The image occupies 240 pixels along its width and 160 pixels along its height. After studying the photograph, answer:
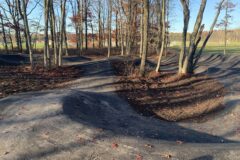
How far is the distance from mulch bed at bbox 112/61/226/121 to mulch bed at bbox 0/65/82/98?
3896 millimetres

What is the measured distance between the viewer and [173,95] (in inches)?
552

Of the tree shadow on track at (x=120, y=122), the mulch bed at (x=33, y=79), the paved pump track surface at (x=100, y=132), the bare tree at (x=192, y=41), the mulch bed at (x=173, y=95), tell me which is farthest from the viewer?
the bare tree at (x=192, y=41)

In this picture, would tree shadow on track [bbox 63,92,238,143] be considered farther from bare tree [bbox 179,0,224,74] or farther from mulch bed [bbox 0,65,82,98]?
bare tree [bbox 179,0,224,74]

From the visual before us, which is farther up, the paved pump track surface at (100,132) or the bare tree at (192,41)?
the bare tree at (192,41)

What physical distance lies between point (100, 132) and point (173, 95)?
7924mm

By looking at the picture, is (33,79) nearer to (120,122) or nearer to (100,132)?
(120,122)

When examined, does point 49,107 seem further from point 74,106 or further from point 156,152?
point 156,152

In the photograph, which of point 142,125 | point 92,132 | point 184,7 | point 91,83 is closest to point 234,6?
point 184,7

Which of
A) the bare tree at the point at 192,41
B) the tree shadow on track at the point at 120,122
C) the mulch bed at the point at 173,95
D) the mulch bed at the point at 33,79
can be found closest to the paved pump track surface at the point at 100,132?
the tree shadow on track at the point at 120,122

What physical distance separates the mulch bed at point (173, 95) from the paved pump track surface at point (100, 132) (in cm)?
67

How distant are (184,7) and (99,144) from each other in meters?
14.8

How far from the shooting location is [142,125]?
358 inches

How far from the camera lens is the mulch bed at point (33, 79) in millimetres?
13467

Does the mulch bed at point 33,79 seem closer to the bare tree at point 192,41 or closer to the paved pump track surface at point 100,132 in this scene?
the paved pump track surface at point 100,132
